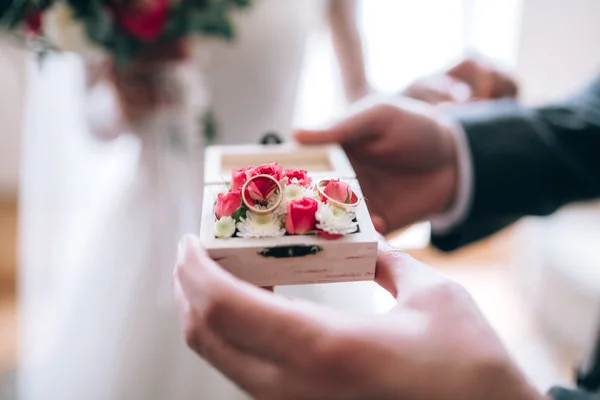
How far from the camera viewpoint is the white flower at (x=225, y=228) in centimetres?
32

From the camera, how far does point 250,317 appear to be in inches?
10.8

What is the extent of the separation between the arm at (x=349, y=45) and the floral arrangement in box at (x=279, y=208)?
2.13ft

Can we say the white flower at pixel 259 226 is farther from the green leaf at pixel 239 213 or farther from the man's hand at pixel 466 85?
the man's hand at pixel 466 85

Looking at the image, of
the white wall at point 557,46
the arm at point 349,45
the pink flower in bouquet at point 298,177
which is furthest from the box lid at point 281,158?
the white wall at point 557,46

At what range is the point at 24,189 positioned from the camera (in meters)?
0.81

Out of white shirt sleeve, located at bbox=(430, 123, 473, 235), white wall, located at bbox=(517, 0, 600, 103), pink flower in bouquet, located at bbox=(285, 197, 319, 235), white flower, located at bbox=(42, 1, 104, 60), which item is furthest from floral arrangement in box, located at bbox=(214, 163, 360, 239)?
white wall, located at bbox=(517, 0, 600, 103)

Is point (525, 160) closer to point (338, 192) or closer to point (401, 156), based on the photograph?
point (401, 156)

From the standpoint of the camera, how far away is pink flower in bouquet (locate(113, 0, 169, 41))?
655mm

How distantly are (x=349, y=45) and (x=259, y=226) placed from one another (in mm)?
700

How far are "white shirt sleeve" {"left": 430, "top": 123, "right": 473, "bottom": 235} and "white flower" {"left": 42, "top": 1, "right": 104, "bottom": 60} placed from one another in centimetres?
48

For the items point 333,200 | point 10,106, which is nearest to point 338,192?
point 333,200

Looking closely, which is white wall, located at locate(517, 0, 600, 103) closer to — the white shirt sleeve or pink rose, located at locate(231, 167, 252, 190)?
the white shirt sleeve

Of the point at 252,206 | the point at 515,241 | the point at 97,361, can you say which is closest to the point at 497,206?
the point at 252,206

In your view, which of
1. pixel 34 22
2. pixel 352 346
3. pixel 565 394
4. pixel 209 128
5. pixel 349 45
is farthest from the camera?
pixel 349 45
